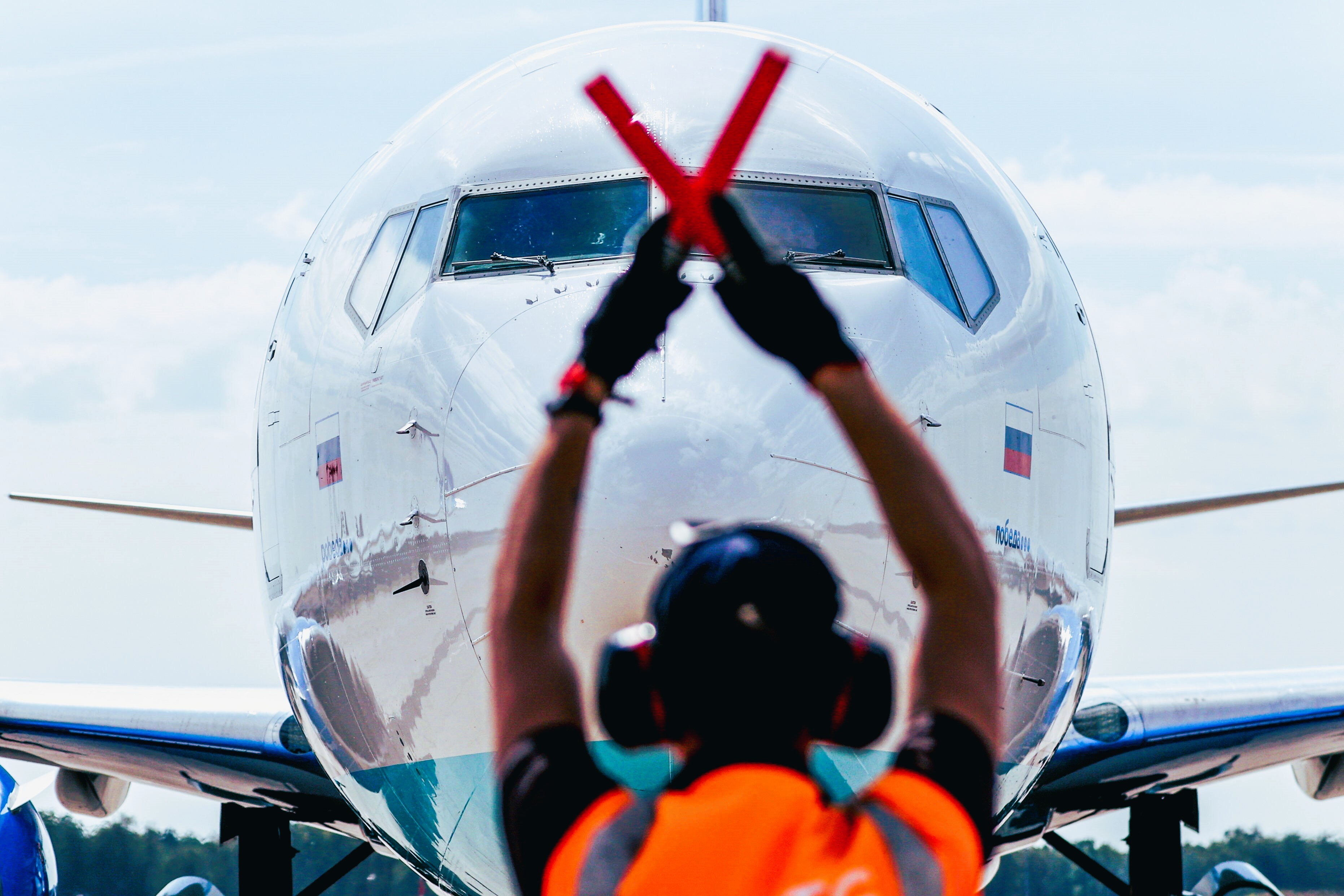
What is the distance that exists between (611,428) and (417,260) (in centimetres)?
150

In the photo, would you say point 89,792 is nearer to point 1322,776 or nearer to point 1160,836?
point 1160,836

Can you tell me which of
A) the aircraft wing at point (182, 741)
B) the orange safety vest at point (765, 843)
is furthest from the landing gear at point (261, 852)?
the orange safety vest at point (765, 843)

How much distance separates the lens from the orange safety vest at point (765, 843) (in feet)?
4.99

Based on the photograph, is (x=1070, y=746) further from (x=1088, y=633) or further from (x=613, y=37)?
(x=613, y=37)

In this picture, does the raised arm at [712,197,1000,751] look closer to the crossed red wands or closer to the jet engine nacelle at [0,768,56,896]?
the crossed red wands

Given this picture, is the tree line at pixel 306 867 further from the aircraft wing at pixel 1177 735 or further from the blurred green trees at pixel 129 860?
the aircraft wing at pixel 1177 735

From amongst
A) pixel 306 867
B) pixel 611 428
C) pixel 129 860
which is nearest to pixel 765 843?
pixel 611 428

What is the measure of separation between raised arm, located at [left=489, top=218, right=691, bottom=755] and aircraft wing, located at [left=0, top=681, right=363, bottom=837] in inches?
269

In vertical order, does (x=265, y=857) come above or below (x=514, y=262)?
below

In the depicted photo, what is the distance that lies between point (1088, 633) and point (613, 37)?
272 cm

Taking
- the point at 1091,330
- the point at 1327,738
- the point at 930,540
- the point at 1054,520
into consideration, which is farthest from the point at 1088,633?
the point at 1327,738

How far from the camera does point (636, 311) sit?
164 cm

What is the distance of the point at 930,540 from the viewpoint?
5.57ft

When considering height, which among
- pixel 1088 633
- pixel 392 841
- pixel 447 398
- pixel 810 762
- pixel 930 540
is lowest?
pixel 810 762
